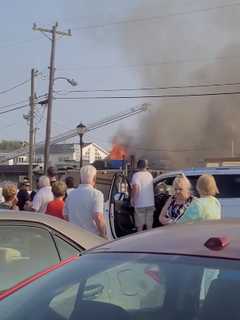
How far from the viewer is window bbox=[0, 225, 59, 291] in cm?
436

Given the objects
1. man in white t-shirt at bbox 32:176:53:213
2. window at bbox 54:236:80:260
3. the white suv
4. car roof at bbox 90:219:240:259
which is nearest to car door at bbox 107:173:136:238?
the white suv

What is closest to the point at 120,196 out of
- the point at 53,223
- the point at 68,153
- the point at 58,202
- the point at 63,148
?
the point at 58,202

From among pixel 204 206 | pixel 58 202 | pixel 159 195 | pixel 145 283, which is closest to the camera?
pixel 145 283

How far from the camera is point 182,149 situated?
240 feet

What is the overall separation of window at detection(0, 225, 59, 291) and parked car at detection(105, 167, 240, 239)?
6.08m

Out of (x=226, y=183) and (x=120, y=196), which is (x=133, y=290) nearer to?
(x=226, y=183)

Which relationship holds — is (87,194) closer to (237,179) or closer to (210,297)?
(237,179)

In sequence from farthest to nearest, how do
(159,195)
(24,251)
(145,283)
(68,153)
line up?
(68,153)
(159,195)
(24,251)
(145,283)

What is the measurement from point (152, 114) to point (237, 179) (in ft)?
198

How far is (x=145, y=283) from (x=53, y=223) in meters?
1.93

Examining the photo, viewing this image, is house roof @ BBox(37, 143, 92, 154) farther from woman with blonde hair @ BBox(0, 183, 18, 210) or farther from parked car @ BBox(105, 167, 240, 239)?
woman with blonde hair @ BBox(0, 183, 18, 210)

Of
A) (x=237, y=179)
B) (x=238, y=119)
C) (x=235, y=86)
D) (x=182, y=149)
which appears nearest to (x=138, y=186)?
(x=237, y=179)

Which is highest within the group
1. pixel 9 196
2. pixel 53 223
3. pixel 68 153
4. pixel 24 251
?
pixel 68 153

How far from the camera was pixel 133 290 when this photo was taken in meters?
2.75
